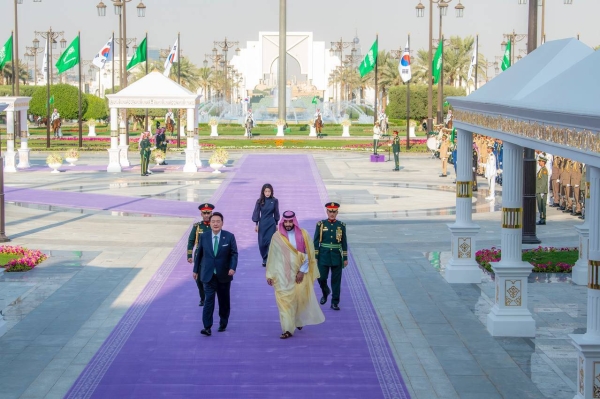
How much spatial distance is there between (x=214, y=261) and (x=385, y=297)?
3613mm

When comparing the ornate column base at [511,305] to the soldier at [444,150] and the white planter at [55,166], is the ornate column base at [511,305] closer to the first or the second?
the soldier at [444,150]

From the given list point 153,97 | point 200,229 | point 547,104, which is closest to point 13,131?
point 153,97

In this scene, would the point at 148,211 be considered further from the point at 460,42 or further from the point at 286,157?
the point at 460,42

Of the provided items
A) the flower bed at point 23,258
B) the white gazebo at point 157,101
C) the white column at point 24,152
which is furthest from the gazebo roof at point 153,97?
the flower bed at point 23,258

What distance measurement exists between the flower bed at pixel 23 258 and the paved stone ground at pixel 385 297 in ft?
0.82

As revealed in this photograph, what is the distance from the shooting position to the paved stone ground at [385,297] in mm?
11000

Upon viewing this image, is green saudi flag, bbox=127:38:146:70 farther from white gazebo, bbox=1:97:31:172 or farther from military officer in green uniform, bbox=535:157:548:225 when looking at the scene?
military officer in green uniform, bbox=535:157:548:225

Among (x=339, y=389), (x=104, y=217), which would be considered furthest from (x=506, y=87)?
(x=104, y=217)

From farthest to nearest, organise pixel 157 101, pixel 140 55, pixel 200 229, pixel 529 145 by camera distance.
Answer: pixel 140 55 → pixel 157 101 → pixel 200 229 → pixel 529 145

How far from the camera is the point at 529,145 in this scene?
1109 centimetres

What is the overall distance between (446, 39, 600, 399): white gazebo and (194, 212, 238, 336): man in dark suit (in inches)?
135

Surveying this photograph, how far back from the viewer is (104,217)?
24844mm

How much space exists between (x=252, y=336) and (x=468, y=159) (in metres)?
5.66

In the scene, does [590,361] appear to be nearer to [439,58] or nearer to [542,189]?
[542,189]
